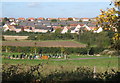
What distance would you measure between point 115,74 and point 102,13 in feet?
4.35

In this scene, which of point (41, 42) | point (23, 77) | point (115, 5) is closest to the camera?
point (23, 77)

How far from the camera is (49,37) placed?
1986 inches

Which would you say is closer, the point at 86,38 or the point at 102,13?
the point at 102,13

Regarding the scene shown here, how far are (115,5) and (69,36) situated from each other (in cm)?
4836

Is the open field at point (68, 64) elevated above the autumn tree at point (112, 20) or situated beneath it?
situated beneath

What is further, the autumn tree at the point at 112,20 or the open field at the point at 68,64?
the open field at the point at 68,64

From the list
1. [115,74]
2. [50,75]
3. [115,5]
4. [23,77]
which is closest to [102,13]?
[115,5]

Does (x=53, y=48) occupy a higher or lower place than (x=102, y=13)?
lower

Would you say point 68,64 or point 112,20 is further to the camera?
point 68,64

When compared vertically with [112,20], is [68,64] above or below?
below

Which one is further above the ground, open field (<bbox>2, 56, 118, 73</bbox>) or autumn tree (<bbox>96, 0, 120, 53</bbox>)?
autumn tree (<bbox>96, 0, 120, 53</bbox>)

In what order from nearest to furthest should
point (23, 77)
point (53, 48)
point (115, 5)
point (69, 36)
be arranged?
point (23, 77)
point (115, 5)
point (53, 48)
point (69, 36)

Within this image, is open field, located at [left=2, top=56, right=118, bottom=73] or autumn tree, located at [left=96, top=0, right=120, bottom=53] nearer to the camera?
autumn tree, located at [left=96, top=0, right=120, bottom=53]

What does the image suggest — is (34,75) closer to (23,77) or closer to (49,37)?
(23,77)
